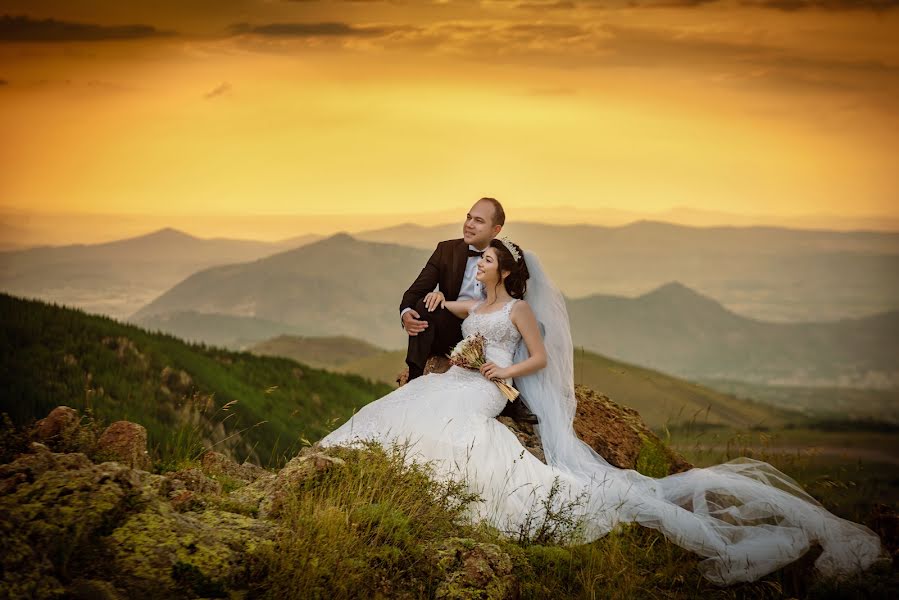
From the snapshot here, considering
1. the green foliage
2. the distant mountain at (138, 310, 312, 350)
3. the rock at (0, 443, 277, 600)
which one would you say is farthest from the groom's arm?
the distant mountain at (138, 310, 312, 350)

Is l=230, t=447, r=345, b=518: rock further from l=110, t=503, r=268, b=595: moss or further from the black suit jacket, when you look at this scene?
the black suit jacket

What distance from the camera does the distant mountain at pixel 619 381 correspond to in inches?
1578

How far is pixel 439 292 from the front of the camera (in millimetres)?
11211

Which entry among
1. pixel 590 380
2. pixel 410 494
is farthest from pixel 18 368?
pixel 590 380

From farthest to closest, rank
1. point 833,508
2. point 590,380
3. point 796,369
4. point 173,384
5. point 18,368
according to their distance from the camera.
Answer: point 796,369
point 590,380
point 173,384
point 18,368
point 833,508

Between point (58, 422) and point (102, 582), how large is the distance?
3.61m

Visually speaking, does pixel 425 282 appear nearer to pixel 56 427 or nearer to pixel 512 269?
pixel 512 269

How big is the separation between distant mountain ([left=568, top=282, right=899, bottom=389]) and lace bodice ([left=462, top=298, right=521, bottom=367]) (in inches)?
4150

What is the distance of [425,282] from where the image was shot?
1156 cm

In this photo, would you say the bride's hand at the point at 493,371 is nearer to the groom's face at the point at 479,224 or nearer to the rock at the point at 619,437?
the rock at the point at 619,437

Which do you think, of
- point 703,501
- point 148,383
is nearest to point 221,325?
point 148,383

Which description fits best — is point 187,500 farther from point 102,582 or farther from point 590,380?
point 590,380

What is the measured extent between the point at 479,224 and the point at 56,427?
5.13 meters

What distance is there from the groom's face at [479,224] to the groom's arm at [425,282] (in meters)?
0.63
